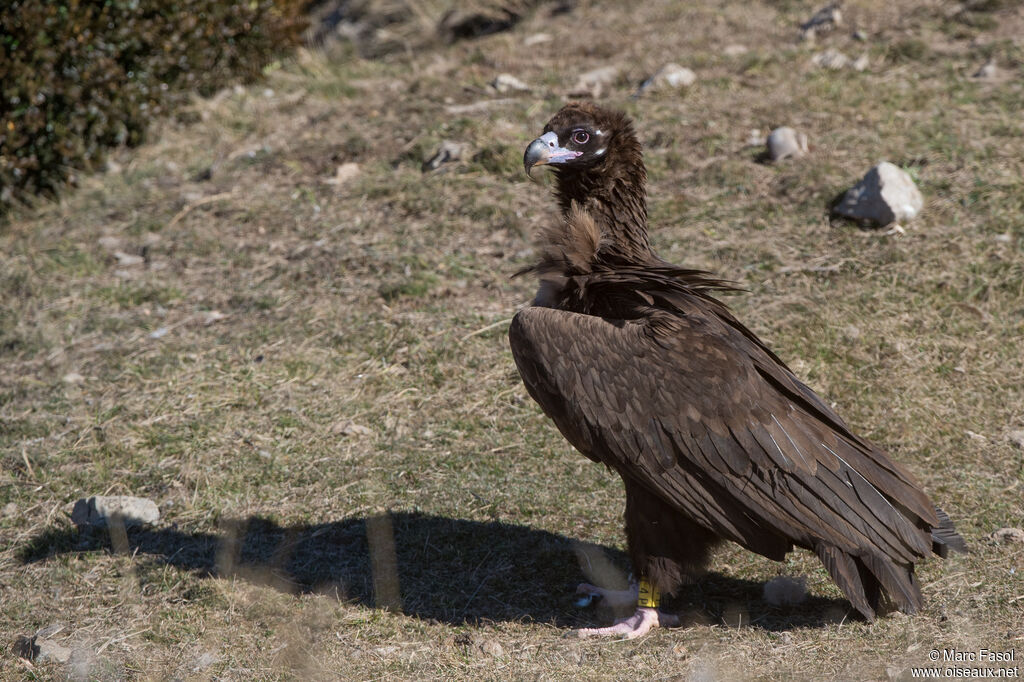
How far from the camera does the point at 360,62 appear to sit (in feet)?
33.8

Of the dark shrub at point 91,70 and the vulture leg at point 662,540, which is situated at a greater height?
the dark shrub at point 91,70

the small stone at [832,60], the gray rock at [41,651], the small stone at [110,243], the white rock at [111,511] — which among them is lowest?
the white rock at [111,511]

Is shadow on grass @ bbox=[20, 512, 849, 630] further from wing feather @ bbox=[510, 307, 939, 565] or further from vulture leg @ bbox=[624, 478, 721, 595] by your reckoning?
wing feather @ bbox=[510, 307, 939, 565]

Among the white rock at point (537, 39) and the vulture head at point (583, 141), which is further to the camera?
the white rock at point (537, 39)

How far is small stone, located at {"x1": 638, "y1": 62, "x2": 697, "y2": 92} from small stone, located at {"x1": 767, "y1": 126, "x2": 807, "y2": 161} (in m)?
1.34

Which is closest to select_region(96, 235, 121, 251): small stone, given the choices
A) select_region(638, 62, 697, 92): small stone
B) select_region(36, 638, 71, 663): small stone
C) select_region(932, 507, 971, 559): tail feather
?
select_region(36, 638, 71, 663): small stone

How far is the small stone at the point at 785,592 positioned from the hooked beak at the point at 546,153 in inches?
74.8

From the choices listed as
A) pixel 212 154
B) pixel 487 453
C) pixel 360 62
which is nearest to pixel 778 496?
pixel 487 453

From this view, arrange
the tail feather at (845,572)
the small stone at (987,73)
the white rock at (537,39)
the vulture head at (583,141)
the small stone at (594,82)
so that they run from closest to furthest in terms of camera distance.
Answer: the tail feather at (845,572) < the vulture head at (583,141) < the small stone at (987,73) < the small stone at (594,82) < the white rock at (537,39)

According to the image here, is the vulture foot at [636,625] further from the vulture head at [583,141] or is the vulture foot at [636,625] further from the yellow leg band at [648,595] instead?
the vulture head at [583,141]

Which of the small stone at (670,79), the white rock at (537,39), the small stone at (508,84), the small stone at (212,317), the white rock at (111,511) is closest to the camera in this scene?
the white rock at (111,511)

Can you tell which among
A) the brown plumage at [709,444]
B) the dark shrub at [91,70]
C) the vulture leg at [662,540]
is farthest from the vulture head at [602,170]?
the dark shrub at [91,70]

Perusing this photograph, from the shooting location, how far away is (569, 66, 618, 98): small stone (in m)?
8.49

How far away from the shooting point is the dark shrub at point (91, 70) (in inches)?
295
